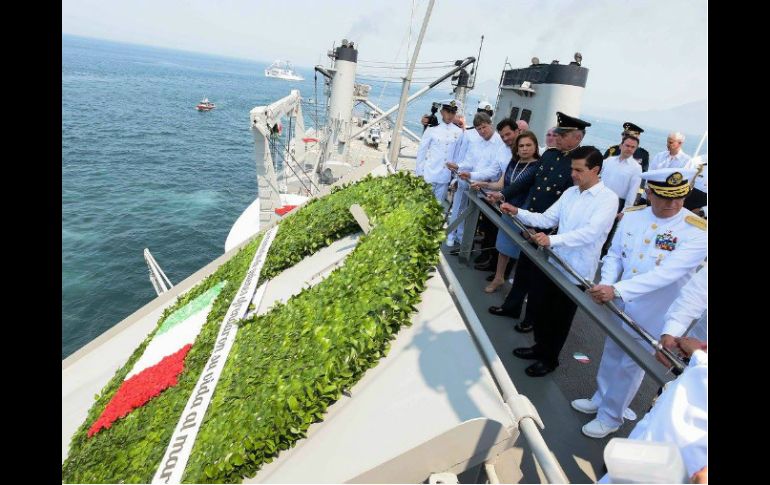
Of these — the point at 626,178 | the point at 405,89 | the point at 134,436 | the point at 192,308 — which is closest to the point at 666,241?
the point at 626,178

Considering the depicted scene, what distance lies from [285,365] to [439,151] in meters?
5.30

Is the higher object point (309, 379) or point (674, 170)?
point (674, 170)

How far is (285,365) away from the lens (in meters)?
2.96

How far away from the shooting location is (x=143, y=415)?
3561mm

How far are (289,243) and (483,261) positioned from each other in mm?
2720

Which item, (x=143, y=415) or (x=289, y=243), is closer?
(x=143, y=415)

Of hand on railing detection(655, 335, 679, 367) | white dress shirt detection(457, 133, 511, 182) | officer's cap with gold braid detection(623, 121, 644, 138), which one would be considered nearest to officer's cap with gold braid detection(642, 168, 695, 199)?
hand on railing detection(655, 335, 679, 367)

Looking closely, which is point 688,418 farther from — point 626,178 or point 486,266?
point 626,178

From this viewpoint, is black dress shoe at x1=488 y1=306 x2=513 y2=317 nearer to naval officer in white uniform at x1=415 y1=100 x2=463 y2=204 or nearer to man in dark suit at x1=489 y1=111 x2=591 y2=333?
man in dark suit at x1=489 y1=111 x2=591 y2=333

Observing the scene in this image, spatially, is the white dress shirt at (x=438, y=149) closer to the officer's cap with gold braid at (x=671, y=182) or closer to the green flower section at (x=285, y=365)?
the green flower section at (x=285, y=365)
